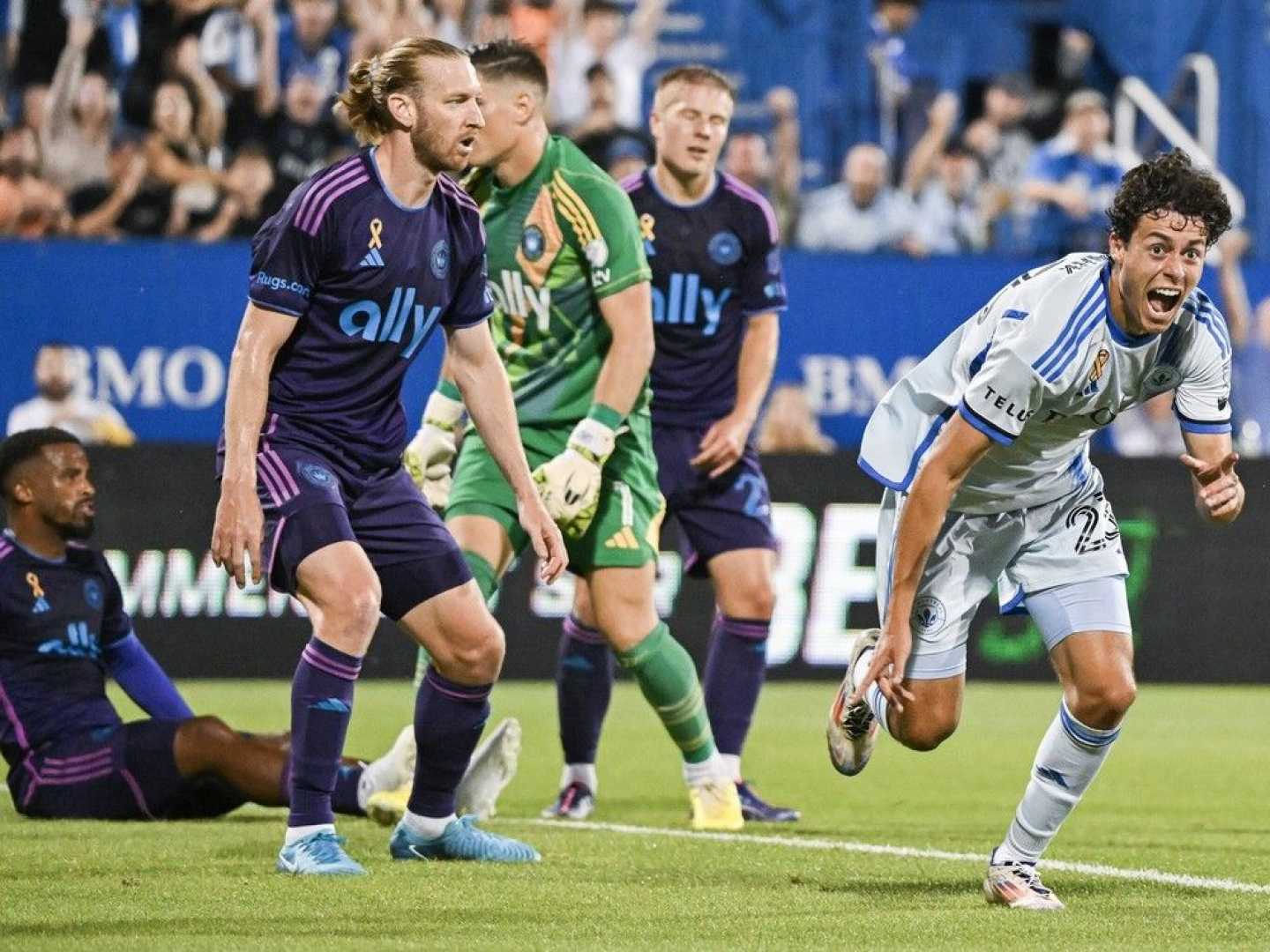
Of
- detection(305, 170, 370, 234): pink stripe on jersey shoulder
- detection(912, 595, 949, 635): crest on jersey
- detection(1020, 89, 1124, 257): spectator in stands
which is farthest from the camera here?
detection(1020, 89, 1124, 257): spectator in stands

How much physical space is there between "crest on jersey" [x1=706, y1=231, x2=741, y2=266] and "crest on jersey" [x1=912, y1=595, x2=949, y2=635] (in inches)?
110

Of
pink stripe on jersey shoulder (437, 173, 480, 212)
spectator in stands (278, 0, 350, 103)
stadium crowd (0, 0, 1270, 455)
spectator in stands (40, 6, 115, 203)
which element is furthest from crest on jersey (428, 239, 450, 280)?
spectator in stands (278, 0, 350, 103)

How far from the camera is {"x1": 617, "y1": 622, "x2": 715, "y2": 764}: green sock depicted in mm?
7891

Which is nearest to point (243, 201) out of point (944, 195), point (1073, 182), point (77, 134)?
point (77, 134)

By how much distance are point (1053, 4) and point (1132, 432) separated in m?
4.27

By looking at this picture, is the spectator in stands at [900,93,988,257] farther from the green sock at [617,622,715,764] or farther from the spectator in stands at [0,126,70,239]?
the green sock at [617,622,715,764]

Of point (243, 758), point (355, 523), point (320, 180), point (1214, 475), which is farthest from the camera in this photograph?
point (243, 758)

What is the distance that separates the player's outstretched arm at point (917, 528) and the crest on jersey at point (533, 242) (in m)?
2.48

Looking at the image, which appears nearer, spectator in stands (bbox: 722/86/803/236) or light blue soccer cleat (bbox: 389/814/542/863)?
light blue soccer cleat (bbox: 389/814/542/863)

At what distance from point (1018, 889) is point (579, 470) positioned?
236 centimetres

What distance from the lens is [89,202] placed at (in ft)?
A: 50.1

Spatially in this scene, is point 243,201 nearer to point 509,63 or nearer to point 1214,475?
point 509,63

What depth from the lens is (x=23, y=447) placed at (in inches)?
321

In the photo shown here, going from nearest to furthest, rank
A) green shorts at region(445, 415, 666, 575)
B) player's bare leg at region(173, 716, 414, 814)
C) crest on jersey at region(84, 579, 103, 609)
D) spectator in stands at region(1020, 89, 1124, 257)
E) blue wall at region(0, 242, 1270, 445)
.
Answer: player's bare leg at region(173, 716, 414, 814)
green shorts at region(445, 415, 666, 575)
crest on jersey at region(84, 579, 103, 609)
blue wall at region(0, 242, 1270, 445)
spectator in stands at region(1020, 89, 1124, 257)
